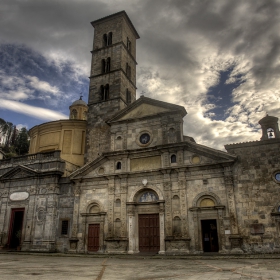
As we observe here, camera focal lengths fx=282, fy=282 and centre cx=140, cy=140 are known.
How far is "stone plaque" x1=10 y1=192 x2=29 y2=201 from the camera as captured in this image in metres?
27.6

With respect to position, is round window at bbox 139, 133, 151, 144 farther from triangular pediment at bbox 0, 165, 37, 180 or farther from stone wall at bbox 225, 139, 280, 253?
triangular pediment at bbox 0, 165, 37, 180

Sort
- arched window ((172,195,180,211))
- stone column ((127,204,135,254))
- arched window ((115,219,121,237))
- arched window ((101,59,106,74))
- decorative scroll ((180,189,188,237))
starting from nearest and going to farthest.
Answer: decorative scroll ((180,189,188,237))
arched window ((172,195,180,211))
stone column ((127,204,135,254))
arched window ((115,219,121,237))
arched window ((101,59,106,74))

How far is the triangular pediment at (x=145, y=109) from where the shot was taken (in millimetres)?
25312

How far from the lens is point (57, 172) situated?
26734mm

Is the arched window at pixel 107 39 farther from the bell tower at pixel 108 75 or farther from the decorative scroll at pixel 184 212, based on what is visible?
the decorative scroll at pixel 184 212

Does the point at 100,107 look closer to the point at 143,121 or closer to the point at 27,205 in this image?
the point at 143,121

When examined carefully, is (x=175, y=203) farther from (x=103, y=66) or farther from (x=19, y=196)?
(x=103, y=66)

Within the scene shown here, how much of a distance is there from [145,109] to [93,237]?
12.4 metres

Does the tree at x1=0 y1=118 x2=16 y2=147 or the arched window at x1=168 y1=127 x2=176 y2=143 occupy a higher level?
the tree at x1=0 y1=118 x2=16 y2=147

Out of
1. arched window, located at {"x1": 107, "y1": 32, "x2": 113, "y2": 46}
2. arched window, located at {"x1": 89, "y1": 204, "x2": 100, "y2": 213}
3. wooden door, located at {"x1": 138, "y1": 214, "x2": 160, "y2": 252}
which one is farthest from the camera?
arched window, located at {"x1": 107, "y1": 32, "x2": 113, "y2": 46}

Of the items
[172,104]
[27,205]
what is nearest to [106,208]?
[27,205]

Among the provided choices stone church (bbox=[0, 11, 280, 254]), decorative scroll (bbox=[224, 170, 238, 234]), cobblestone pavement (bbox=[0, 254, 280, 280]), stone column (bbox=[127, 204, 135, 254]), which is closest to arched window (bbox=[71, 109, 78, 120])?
stone church (bbox=[0, 11, 280, 254])

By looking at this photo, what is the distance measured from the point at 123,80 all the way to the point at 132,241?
18.4m

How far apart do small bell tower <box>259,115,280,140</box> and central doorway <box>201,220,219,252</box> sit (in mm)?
8091
